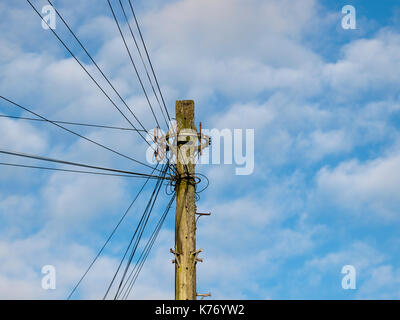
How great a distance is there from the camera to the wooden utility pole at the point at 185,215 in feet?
27.6

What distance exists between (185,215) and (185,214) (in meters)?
0.02

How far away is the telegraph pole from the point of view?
27.6 feet

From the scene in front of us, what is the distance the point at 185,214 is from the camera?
8.85 metres

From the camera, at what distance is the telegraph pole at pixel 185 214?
841cm

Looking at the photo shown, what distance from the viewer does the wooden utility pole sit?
8414mm
